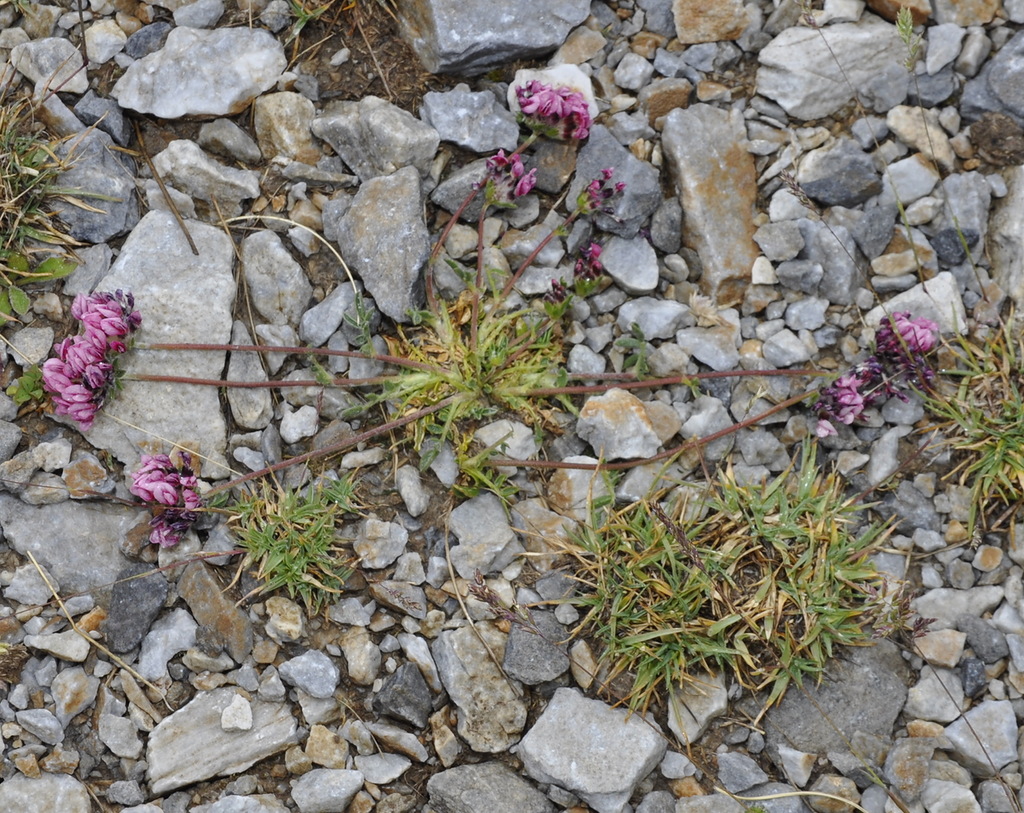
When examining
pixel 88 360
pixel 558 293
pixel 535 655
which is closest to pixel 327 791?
pixel 535 655

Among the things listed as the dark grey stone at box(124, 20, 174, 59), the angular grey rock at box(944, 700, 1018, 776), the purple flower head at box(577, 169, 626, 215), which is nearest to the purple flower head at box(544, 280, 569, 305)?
the purple flower head at box(577, 169, 626, 215)

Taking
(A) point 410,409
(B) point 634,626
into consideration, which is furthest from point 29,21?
(B) point 634,626

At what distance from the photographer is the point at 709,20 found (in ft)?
16.3

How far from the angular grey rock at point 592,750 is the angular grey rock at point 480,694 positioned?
Result: 0.10 m

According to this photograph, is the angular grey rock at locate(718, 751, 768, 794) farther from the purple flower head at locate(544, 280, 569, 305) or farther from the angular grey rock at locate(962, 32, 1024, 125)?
the angular grey rock at locate(962, 32, 1024, 125)

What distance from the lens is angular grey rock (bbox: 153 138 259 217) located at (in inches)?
187

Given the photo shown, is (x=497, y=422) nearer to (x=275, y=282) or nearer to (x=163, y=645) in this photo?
Answer: (x=275, y=282)

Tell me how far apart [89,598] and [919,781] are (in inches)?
147

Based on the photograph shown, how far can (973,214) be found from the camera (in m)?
4.69

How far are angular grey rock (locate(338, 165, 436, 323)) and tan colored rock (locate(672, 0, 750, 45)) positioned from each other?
→ 5.46 ft

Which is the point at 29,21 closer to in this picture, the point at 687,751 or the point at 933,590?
the point at 687,751

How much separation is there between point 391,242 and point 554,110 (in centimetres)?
105

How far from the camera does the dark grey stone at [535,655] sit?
412 cm

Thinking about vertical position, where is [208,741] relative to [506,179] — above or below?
below
